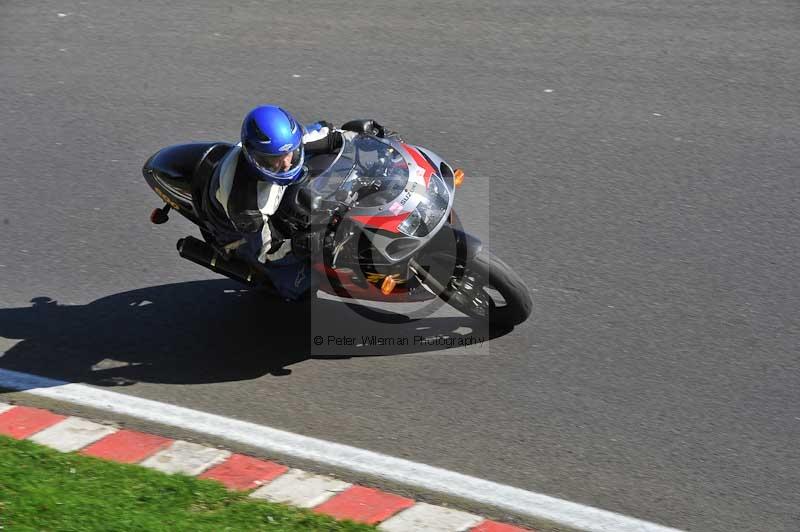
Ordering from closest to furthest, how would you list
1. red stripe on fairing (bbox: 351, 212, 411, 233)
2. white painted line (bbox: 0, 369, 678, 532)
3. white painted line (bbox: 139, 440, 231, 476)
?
1. white painted line (bbox: 0, 369, 678, 532)
2. white painted line (bbox: 139, 440, 231, 476)
3. red stripe on fairing (bbox: 351, 212, 411, 233)

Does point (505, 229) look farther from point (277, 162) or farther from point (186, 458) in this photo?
point (186, 458)

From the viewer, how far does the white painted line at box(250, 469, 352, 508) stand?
17.0 feet

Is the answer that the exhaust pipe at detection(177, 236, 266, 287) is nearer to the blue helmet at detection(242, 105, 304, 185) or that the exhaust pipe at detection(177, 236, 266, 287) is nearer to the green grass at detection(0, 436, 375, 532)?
the blue helmet at detection(242, 105, 304, 185)

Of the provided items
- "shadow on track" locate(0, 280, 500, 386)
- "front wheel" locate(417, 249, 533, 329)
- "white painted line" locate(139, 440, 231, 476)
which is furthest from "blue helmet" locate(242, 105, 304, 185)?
"white painted line" locate(139, 440, 231, 476)

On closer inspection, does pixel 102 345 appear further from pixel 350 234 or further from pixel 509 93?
pixel 509 93

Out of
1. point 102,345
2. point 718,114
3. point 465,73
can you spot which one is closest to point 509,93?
point 465,73

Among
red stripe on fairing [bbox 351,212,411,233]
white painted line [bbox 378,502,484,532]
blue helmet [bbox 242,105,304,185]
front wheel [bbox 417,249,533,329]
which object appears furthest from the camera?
front wheel [bbox 417,249,533,329]

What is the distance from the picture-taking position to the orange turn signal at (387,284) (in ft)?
20.6

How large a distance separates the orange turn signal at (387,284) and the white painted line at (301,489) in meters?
1.30

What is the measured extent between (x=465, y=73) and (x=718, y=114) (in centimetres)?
225

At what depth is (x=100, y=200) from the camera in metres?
8.34

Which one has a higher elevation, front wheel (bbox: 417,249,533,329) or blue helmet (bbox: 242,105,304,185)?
blue helmet (bbox: 242,105,304,185)

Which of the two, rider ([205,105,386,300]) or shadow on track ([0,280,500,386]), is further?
shadow on track ([0,280,500,386])

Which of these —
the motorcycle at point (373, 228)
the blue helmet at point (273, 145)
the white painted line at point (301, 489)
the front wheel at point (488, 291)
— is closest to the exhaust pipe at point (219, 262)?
the motorcycle at point (373, 228)
